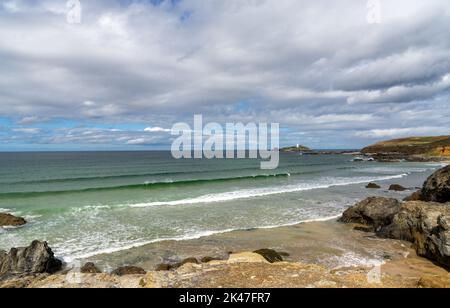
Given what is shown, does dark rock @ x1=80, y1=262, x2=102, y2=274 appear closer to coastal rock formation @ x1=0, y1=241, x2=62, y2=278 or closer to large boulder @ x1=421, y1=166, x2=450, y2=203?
coastal rock formation @ x1=0, y1=241, x2=62, y2=278

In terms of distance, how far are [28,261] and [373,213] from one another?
55.1 ft

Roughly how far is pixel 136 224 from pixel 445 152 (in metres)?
101

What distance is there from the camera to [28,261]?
1102cm

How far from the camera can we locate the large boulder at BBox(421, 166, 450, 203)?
646 inches

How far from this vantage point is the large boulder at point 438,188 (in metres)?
16.4

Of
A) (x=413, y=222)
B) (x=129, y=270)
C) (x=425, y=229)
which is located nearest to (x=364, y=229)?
(x=413, y=222)

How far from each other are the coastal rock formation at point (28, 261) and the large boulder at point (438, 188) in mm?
18818

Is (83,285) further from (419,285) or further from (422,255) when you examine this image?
(422,255)

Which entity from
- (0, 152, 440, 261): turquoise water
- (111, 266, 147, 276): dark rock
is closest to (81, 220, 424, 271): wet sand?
(111, 266, 147, 276): dark rock

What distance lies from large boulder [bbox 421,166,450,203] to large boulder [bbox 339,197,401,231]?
170 centimetres

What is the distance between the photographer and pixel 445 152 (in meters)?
90.8
